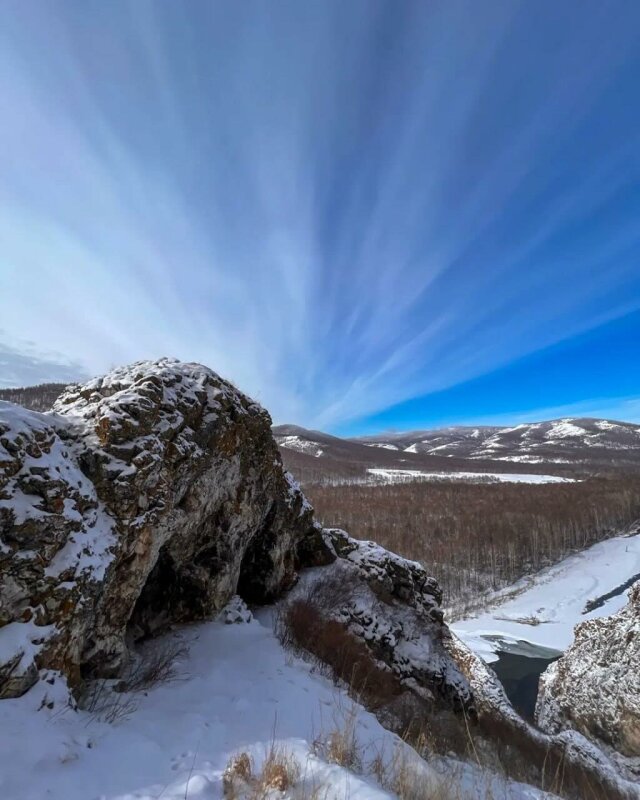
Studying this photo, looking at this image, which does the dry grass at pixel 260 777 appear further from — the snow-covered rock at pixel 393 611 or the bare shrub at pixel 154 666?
the snow-covered rock at pixel 393 611

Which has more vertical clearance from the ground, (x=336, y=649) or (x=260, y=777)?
(x=260, y=777)

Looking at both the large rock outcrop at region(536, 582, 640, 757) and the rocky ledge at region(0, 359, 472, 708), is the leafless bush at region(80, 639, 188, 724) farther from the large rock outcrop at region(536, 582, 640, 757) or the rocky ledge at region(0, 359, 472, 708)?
the large rock outcrop at region(536, 582, 640, 757)

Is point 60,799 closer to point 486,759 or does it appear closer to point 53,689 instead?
point 53,689

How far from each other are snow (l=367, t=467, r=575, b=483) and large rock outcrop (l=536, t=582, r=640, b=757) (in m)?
142

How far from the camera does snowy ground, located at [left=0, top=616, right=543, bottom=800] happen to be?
11.7 ft

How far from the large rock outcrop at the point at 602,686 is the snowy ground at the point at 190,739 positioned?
1462cm

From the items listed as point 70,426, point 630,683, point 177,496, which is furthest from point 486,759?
point 630,683

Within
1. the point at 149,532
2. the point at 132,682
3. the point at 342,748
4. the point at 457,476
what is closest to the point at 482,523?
the point at 457,476

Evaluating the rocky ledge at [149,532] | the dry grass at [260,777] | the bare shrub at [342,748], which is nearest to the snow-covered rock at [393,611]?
the rocky ledge at [149,532]

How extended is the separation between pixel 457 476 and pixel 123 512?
181235 millimetres

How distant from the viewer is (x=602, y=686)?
1803cm

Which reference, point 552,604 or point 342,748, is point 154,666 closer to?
point 342,748

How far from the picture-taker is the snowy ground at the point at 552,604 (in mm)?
46375

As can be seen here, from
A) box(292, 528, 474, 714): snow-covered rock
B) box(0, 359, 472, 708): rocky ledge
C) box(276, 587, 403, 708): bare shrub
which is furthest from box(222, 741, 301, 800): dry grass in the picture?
box(292, 528, 474, 714): snow-covered rock
